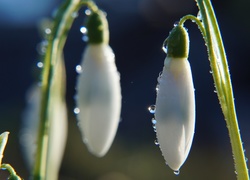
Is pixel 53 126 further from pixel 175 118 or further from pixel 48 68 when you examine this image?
pixel 175 118

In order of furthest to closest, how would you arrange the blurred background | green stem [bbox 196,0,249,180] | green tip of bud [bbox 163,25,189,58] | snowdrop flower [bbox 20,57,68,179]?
1. the blurred background
2. snowdrop flower [bbox 20,57,68,179]
3. green tip of bud [bbox 163,25,189,58]
4. green stem [bbox 196,0,249,180]

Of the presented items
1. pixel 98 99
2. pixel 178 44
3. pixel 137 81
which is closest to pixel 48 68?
pixel 98 99

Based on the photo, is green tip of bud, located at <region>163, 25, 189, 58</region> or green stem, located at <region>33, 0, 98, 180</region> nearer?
green stem, located at <region>33, 0, 98, 180</region>

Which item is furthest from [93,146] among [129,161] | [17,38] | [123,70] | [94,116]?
[17,38]

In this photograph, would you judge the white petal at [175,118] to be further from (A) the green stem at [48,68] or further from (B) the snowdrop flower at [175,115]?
(A) the green stem at [48,68]

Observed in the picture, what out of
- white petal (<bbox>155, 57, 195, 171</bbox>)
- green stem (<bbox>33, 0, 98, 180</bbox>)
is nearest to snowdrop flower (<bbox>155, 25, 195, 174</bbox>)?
white petal (<bbox>155, 57, 195, 171</bbox>)

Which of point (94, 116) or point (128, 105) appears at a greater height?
point (94, 116)

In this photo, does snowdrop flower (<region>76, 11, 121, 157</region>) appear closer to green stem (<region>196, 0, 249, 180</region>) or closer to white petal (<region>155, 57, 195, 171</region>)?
white petal (<region>155, 57, 195, 171</region>)

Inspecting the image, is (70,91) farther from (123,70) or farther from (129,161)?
(129,161)
